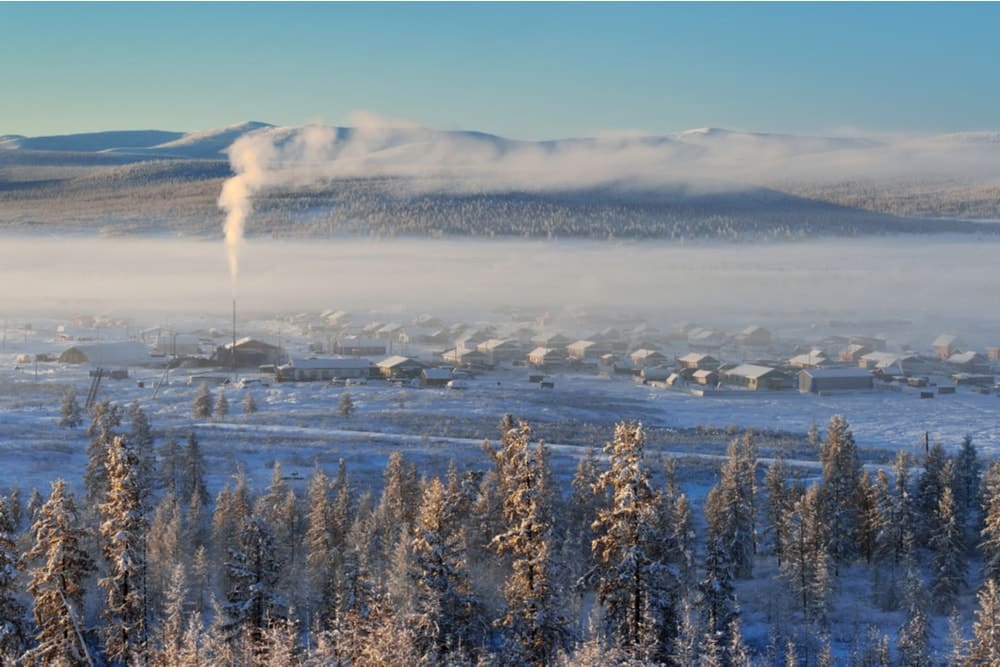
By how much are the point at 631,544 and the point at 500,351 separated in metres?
80.5

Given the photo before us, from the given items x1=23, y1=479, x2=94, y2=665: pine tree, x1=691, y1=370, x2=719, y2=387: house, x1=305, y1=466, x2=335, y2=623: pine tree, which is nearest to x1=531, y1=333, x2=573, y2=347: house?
x1=691, y1=370, x2=719, y2=387: house

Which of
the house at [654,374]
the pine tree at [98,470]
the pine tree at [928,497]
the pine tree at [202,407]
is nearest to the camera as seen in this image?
the pine tree at [928,497]

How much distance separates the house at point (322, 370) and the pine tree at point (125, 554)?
6032 cm

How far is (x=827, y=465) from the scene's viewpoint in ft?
124

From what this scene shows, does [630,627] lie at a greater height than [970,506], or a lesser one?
greater

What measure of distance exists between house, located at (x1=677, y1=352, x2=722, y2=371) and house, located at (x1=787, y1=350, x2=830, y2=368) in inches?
295

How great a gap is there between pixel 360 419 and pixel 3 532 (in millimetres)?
43412

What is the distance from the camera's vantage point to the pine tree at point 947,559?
32.7 meters

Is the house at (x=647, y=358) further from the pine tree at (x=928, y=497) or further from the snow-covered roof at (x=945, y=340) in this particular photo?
the pine tree at (x=928, y=497)

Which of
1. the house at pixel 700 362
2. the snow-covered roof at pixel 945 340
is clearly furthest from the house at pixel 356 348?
the snow-covered roof at pixel 945 340

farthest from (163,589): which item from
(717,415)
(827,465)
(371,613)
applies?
(717,415)

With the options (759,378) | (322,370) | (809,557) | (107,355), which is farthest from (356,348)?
(809,557)

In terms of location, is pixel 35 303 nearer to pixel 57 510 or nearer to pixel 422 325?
pixel 422 325

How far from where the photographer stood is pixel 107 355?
89.1m
